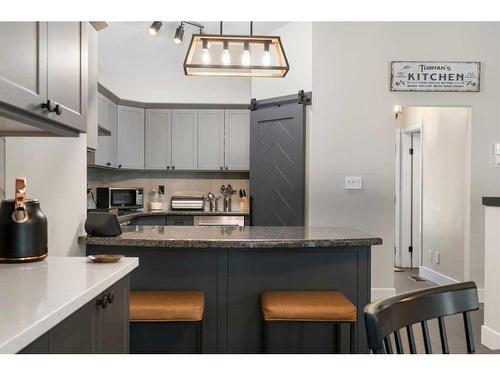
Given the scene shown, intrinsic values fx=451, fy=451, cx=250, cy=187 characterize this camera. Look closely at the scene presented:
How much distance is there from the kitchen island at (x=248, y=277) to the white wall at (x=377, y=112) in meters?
2.04

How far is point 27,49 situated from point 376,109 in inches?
147

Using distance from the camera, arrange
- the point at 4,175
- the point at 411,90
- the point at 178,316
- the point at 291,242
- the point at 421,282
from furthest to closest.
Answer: the point at 421,282 → the point at 411,90 → the point at 291,242 → the point at 178,316 → the point at 4,175

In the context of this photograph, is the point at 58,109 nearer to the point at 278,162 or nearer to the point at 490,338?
the point at 490,338

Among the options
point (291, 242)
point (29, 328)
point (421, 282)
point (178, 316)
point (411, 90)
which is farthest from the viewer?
point (421, 282)

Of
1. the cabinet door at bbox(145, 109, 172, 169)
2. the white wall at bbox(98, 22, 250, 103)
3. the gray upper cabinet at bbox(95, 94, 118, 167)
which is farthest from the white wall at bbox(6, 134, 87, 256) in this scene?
the white wall at bbox(98, 22, 250, 103)

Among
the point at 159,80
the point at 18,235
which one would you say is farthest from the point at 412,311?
the point at 159,80

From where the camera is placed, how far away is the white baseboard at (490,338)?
307 centimetres

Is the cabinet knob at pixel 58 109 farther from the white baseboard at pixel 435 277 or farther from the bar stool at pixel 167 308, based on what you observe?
the white baseboard at pixel 435 277

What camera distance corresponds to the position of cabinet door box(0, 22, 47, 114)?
1309 millimetres

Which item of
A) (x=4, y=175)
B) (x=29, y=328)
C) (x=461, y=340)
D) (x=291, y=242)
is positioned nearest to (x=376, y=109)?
(x=461, y=340)

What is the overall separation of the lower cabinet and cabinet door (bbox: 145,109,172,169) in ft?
13.9

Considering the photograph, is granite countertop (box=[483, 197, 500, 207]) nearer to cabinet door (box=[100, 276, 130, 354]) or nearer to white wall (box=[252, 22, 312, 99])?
white wall (box=[252, 22, 312, 99])

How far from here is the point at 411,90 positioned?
4566 mm

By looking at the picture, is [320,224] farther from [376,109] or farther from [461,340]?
[461,340]
